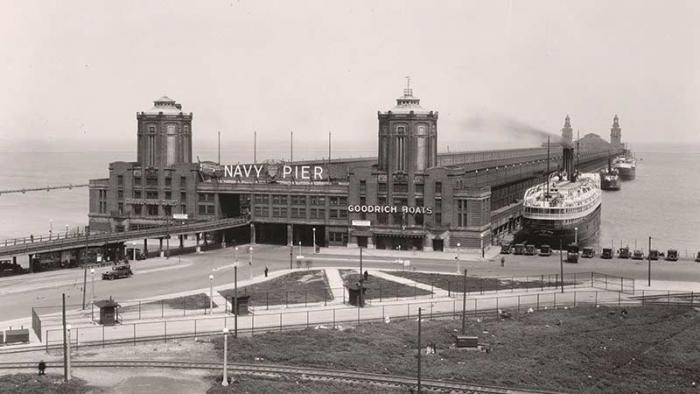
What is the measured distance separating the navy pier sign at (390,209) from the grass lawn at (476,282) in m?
24.7

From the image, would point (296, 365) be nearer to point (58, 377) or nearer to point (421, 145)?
point (58, 377)

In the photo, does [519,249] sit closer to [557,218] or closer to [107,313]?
[557,218]

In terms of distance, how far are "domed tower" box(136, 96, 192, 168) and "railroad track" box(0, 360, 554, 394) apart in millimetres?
79830

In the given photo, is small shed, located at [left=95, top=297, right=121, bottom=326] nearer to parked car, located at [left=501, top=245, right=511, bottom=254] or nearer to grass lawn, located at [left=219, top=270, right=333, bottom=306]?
grass lawn, located at [left=219, top=270, right=333, bottom=306]

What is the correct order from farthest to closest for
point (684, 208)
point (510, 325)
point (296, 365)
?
point (684, 208)
point (510, 325)
point (296, 365)

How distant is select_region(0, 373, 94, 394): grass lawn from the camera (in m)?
44.2

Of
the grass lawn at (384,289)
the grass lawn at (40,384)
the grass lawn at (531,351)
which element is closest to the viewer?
the grass lawn at (40,384)

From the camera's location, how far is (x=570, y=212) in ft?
445

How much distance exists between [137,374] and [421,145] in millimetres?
76144

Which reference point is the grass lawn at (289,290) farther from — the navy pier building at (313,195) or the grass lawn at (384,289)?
the navy pier building at (313,195)

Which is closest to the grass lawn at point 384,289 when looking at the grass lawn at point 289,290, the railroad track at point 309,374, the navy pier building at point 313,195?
the grass lawn at point 289,290

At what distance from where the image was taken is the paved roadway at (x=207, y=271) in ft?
Result: 251

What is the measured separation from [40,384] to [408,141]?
79702 mm

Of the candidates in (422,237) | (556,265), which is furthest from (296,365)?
(422,237)
